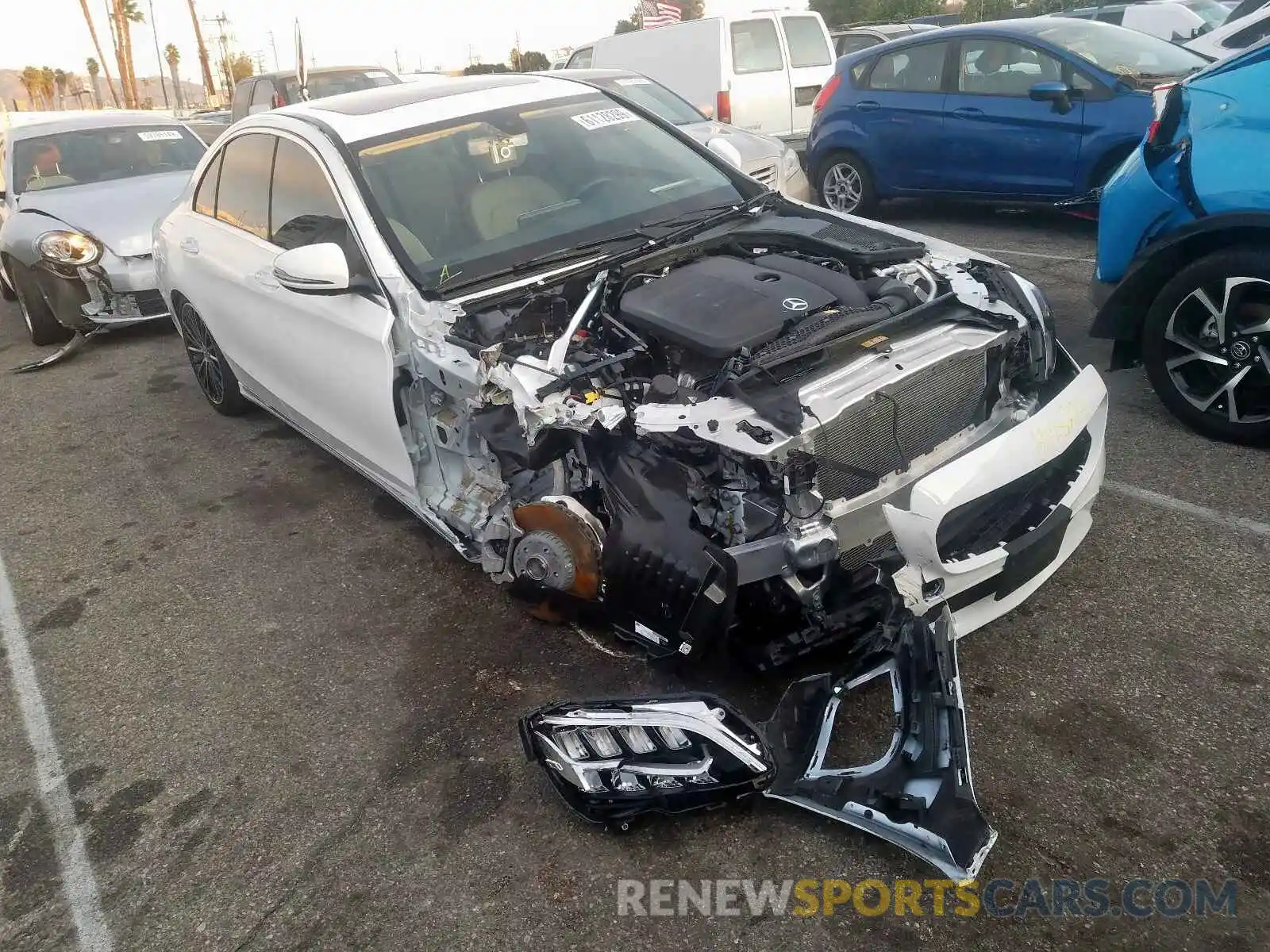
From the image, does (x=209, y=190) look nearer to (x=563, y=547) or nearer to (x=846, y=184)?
(x=563, y=547)

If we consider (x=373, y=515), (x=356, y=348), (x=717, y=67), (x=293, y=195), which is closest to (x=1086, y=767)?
(x=356, y=348)

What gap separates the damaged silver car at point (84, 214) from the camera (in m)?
6.98

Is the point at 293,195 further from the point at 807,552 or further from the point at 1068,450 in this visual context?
the point at 1068,450

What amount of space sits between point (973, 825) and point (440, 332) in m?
2.19

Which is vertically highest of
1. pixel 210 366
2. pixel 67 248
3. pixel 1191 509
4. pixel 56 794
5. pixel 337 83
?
pixel 337 83

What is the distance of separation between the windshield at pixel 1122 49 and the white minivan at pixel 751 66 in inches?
124

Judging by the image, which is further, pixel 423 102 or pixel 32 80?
pixel 32 80

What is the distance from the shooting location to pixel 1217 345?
153 inches

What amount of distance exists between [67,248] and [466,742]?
19.8 ft

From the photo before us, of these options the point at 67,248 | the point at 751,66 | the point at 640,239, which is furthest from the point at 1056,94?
the point at 67,248

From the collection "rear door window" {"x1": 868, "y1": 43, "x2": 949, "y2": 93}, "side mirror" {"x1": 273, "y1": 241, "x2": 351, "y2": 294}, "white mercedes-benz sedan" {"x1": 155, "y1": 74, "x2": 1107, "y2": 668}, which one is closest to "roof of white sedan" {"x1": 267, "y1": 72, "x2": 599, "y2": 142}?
"white mercedes-benz sedan" {"x1": 155, "y1": 74, "x2": 1107, "y2": 668}

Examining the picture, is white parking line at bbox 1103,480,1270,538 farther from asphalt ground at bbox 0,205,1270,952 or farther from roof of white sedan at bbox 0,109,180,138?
roof of white sedan at bbox 0,109,180,138

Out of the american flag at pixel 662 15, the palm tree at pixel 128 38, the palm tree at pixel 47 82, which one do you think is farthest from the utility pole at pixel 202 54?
the american flag at pixel 662 15

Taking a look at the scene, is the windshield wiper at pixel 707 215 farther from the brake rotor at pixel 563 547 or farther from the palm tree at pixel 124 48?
the palm tree at pixel 124 48
